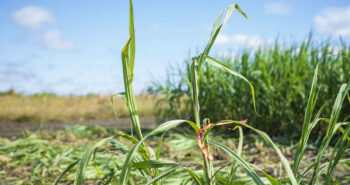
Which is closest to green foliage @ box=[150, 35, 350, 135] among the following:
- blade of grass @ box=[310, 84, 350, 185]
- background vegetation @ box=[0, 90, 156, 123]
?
blade of grass @ box=[310, 84, 350, 185]

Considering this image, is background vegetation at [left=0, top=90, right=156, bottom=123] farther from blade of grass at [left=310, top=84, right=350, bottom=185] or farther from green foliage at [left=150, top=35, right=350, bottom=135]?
blade of grass at [left=310, top=84, right=350, bottom=185]

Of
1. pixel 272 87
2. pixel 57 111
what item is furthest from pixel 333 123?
pixel 57 111

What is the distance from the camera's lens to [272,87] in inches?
118

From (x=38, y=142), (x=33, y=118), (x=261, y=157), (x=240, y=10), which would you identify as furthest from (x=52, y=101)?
(x=240, y=10)

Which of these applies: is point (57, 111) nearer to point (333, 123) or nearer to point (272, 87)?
point (272, 87)

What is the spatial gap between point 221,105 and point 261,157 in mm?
1135

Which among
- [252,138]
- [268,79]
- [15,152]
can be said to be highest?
[268,79]

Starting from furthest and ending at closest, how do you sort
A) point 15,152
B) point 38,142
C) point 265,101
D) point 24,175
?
point 265,101 < point 38,142 < point 15,152 < point 24,175

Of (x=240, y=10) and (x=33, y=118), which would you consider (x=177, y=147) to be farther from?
(x=33, y=118)

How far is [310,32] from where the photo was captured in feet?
11.0

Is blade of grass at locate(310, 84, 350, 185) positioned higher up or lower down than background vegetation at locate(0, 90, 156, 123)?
higher up

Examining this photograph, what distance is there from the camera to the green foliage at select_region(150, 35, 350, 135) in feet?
9.79

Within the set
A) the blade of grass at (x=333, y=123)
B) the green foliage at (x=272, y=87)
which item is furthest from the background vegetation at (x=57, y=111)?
the blade of grass at (x=333, y=123)

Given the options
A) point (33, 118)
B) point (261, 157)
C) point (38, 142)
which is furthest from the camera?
point (33, 118)
